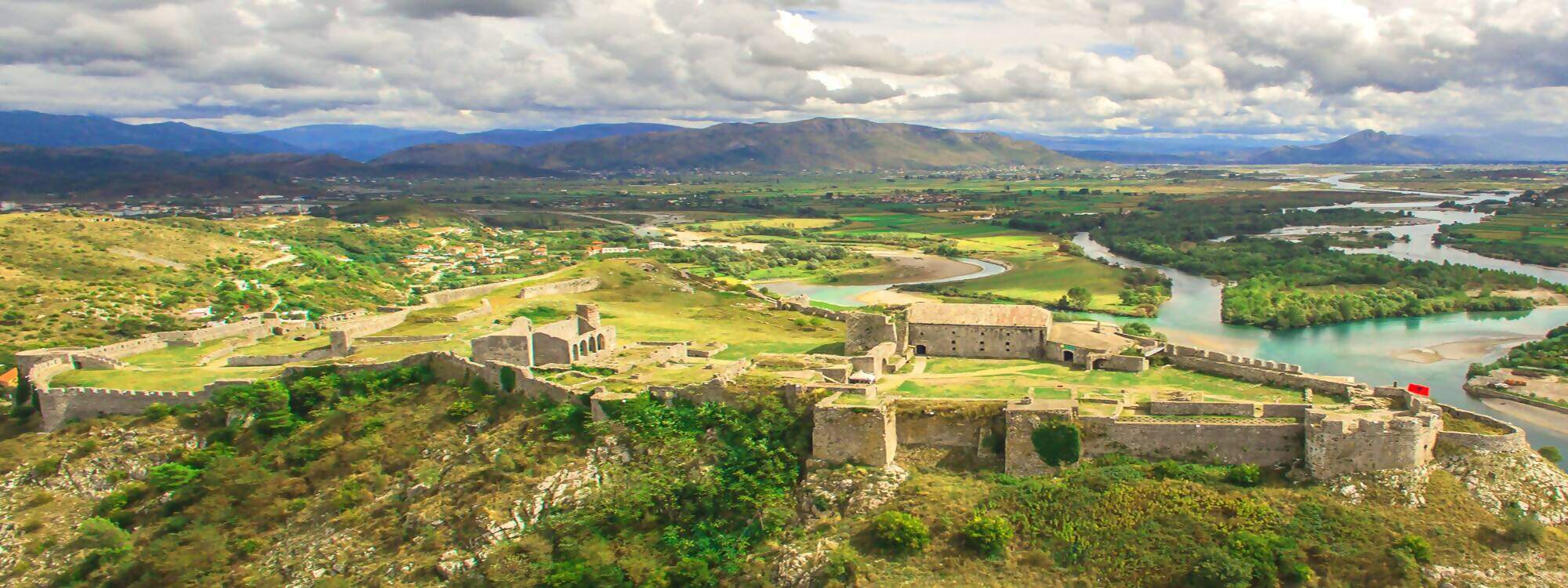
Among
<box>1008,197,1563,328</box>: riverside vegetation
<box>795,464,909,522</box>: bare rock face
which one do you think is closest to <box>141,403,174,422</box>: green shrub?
<box>795,464,909,522</box>: bare rock face

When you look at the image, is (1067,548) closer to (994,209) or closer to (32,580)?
(32,580)

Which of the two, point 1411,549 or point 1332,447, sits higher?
point 1332,447

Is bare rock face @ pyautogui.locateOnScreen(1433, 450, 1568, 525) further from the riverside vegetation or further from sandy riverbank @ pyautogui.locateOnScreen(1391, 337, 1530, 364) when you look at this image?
the riverside vegetation

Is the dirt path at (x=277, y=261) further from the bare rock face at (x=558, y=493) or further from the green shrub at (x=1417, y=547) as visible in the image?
the green shrub at (x=1417, y=547)

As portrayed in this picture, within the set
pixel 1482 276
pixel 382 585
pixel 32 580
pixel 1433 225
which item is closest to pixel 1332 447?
pixel 382 585

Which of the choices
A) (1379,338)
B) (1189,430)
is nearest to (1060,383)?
(1189,430)

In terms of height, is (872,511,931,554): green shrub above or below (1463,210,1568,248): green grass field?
below

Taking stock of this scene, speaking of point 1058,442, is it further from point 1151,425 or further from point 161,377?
point 161,377
